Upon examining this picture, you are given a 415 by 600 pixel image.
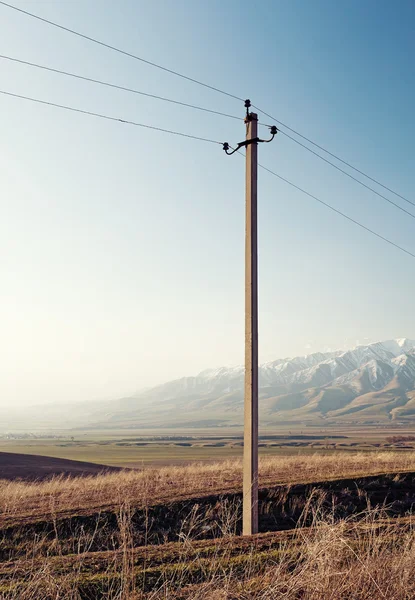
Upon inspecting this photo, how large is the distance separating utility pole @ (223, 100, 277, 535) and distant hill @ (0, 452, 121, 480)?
2359 cm

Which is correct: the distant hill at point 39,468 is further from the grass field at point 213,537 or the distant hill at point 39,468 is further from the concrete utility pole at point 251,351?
the concrete utility pole at point 251,351

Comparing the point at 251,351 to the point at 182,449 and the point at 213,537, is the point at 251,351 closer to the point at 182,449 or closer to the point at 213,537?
the point at 213,537

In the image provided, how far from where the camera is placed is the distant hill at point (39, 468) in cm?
3375

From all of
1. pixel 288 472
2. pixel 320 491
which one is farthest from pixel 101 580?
pixel 288 472

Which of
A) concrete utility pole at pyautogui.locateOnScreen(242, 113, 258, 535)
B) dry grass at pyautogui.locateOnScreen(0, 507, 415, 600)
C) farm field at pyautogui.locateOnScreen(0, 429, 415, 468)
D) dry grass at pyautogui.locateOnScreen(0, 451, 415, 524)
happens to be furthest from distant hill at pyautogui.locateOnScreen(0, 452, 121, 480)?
dry grass at pyautogui.locateOnScreen(0, 507, 415, 600)

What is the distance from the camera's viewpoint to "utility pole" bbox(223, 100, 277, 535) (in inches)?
403

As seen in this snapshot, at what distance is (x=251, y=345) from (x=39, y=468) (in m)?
32.4

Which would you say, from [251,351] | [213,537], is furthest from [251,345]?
[213,537]

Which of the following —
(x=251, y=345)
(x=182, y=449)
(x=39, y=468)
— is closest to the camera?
(x=251, y=345)

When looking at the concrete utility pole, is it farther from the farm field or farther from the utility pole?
the farm field

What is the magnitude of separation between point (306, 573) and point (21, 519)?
860cm

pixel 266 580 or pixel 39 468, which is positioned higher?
pixel 266 580

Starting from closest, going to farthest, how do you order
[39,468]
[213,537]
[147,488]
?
[213,537] < [147,488] < [39,468]

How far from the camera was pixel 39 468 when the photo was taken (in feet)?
125
